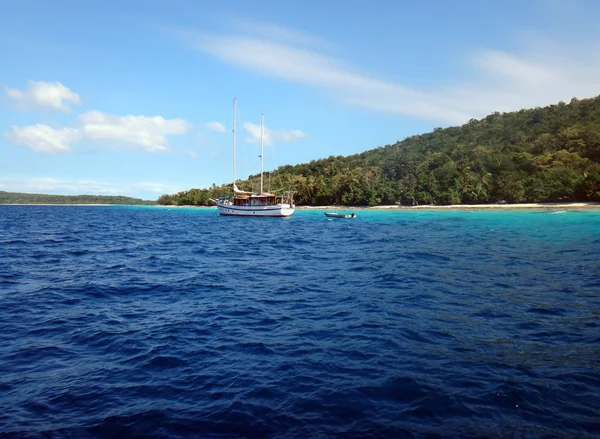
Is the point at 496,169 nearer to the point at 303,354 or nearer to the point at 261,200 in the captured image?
the point at 261,200

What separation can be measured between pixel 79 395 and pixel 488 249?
73.4 feet

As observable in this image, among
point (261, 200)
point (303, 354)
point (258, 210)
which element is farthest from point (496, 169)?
point (303, 354)

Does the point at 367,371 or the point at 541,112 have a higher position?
the point at 541,112

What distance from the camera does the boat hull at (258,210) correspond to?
69500mm

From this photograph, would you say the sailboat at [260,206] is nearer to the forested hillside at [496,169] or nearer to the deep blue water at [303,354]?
the forested hillside at [496,169]

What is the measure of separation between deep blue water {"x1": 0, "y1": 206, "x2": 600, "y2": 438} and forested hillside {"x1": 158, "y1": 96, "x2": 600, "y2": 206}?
71.4 m

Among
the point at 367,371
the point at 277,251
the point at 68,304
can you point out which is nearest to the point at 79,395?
the point at 367,371

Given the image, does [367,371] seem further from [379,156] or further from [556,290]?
[379,156]

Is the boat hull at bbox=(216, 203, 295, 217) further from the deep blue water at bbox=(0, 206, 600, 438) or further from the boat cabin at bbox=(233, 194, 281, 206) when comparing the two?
the deep blue water at bbox=(0, 206, 600, 438)

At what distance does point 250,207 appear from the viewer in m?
72.4

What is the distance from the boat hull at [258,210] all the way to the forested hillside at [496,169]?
41576mm

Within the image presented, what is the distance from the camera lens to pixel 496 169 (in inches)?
3509

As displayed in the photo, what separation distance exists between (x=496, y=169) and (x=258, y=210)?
58.7m

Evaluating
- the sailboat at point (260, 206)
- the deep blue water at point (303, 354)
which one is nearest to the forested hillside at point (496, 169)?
the sailboat at point (260, 206)
